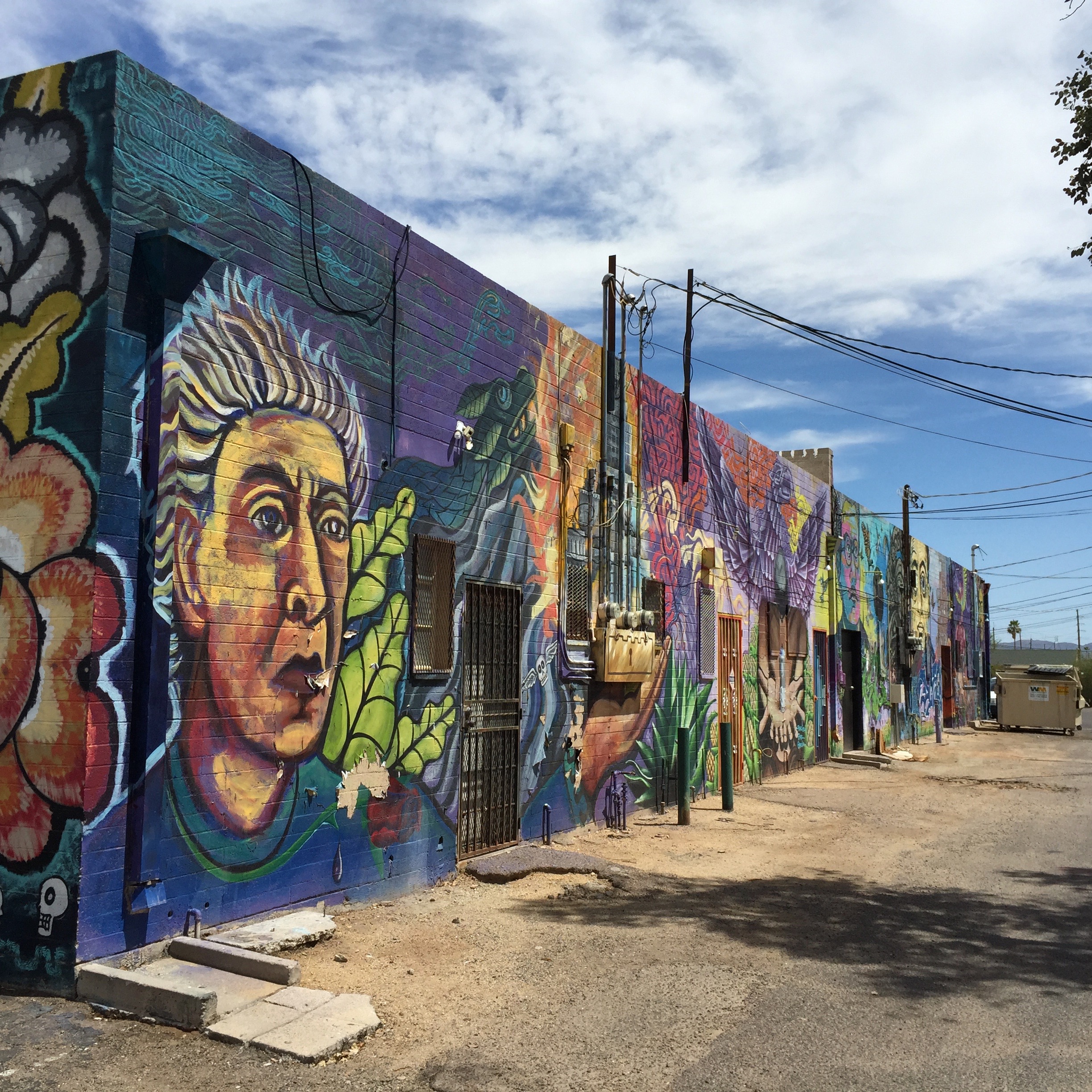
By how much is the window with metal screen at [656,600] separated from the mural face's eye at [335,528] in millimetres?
5904

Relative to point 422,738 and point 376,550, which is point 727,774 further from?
point 376,550

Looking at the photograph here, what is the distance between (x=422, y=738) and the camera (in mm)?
8094

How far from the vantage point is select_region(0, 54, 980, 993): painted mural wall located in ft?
18.0

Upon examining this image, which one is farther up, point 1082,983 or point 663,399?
point 663,399

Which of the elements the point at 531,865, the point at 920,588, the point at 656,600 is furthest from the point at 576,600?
the point at 920,588

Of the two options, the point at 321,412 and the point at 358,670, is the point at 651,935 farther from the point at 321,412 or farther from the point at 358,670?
the point at 321,412

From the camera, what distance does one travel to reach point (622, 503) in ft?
39.3

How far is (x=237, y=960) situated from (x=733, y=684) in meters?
11.0

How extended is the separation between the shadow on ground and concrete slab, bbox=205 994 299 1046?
272 cm

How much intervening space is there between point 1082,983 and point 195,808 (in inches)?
209

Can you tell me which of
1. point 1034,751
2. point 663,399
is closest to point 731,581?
point 663,399

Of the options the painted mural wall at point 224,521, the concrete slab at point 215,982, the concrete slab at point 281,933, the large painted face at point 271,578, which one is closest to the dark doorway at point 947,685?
the painted mural wall at point 224,521

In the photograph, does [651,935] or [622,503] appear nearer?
[651,935]

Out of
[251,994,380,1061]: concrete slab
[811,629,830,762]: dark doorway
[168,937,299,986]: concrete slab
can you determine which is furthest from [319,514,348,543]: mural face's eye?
[811,629,830,762]: dark doorway
